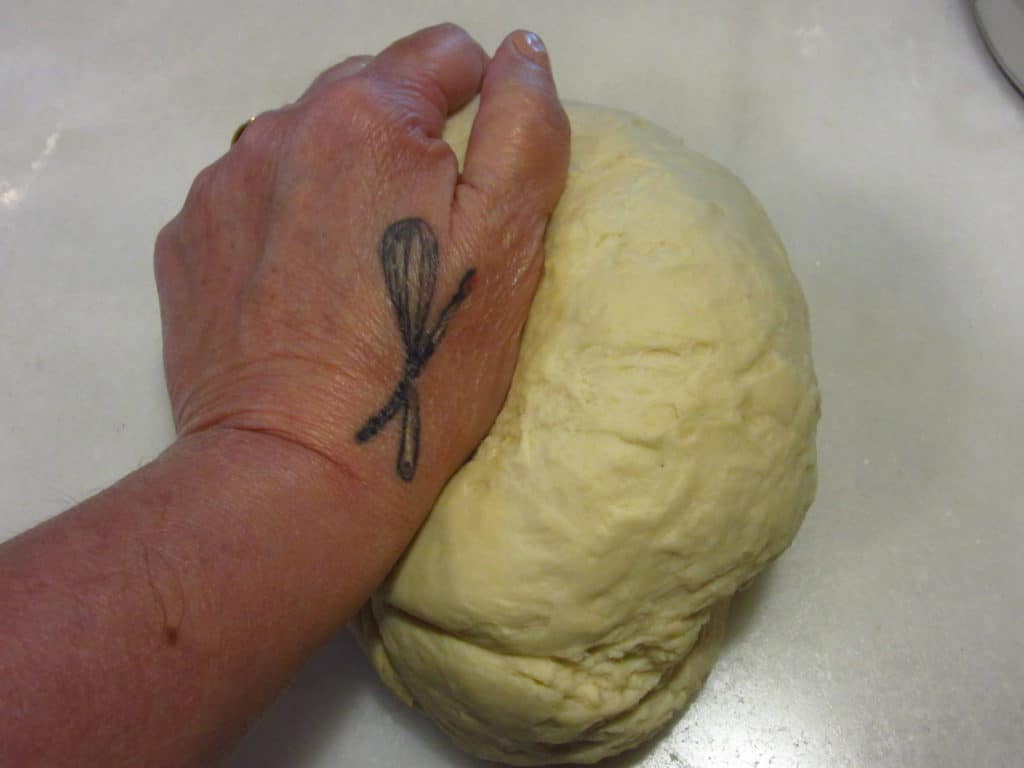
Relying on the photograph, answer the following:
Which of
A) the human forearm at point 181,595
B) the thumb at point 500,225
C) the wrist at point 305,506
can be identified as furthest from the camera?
the thumb at point 500,225

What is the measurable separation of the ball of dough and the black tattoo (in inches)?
4.5

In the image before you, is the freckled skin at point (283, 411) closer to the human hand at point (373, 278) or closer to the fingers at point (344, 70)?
the human hand at point (373, 278)

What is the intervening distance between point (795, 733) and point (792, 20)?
163 centimetres

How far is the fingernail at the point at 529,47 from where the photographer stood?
1259 millimetres

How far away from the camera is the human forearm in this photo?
2.73 ft

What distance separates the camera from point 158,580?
90 cm

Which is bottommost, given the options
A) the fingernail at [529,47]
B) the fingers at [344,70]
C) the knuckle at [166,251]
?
the knuckle at [166,251]

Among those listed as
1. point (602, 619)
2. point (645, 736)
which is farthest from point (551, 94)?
point (645, 736)

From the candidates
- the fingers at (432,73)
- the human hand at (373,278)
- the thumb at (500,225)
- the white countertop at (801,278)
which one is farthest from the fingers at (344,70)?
the white countertop at (801,278)

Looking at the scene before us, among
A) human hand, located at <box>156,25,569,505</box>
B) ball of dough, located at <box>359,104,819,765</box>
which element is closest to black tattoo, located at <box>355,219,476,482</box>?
human hand, located at <box>156,25,569,505</box>

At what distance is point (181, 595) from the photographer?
0.91 m

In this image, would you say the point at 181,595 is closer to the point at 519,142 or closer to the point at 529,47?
the point at 519,142

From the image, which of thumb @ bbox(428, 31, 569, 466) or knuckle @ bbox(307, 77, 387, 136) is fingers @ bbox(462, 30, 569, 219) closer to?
thumb @ bbox(428, 31, 569, 466)

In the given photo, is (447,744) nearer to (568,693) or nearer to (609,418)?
(568,693)
